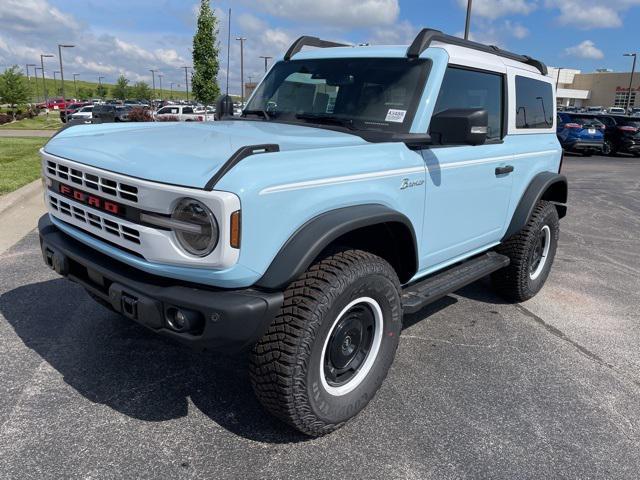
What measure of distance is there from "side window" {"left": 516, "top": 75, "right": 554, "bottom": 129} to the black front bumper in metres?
2.92

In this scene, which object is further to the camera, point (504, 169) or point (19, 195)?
point (19, 195)

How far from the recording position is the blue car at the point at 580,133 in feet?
65.8

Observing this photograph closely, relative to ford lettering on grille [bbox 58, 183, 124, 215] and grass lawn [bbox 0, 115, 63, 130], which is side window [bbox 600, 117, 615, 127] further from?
grass lawn [bbox 0, 115, 63, 130]

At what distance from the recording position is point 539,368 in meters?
3.61

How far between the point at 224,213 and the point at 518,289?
3.28 metres

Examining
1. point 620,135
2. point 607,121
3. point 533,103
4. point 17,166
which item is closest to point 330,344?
point 533,103

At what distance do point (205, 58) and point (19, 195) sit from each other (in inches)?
752

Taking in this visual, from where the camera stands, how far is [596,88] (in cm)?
9294

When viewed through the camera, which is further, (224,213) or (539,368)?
(539,368)

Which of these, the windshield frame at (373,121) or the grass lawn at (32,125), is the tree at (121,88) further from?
the windshield frame at (373,121)

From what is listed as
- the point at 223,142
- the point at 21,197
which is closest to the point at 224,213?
the point at 223,142

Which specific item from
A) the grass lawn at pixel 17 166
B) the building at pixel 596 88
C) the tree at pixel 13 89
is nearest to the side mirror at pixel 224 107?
the grass lawn at pixel 17 166

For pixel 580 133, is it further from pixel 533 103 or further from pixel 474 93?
pixel 474 93

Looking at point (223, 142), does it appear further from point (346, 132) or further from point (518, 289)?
point (518, 289)
